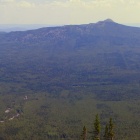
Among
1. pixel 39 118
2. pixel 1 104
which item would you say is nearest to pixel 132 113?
pixel 39 118

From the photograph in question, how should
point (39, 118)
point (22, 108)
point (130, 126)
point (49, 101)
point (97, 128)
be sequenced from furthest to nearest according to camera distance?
point (49, 101) → point (22, 108) → point (39, 118) → point (130, 126) → point (97, 128)

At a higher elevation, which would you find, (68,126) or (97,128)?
(97,128)

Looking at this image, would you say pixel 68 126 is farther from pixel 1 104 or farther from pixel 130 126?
pixel 1 104

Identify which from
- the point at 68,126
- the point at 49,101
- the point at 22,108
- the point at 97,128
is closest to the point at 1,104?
the point at 22,108

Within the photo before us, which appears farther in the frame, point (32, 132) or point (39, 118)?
point (39, 118)

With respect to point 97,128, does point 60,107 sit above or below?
below

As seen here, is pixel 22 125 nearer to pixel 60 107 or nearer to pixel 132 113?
pixel 60 107

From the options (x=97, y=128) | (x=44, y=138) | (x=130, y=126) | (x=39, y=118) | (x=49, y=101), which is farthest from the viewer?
(x=49, y=101)

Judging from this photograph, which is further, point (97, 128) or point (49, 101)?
point (49, 101)

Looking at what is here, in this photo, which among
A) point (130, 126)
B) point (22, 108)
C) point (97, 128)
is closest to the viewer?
point (97, 128)
